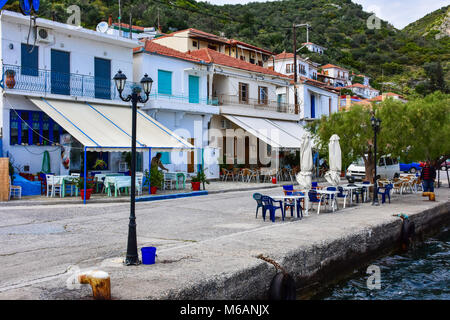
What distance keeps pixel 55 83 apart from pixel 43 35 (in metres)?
2.17

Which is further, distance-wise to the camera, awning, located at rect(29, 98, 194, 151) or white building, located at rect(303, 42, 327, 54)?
white building, located at rect(303, 42, 327, 54)

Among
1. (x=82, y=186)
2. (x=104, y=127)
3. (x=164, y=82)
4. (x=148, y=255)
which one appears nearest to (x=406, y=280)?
(x=148, y=255)

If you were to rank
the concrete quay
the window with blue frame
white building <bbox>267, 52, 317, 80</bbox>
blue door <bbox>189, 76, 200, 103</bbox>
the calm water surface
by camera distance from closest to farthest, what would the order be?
the concrete quay < the calm water surface < the window with blue frame < blue door <bbox>189, 76, 200, 103</bbox> < white building <bbox>267, 52, 317, 80</bbox>

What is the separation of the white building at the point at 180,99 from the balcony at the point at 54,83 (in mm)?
2834

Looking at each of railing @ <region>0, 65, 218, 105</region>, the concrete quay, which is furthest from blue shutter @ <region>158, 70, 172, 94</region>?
the concrete quay

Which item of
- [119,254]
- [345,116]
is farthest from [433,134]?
[119,254]

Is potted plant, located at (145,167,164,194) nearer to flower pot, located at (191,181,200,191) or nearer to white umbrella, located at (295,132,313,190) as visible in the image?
flower pot, located at (191,181,200,191)

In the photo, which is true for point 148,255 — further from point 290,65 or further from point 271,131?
point 290,65

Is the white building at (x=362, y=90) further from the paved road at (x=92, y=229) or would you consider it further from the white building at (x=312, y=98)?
the paved road at (x=92, y=229)

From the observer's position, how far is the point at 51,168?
19.2 m

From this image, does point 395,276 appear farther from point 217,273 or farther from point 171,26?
point 171,26

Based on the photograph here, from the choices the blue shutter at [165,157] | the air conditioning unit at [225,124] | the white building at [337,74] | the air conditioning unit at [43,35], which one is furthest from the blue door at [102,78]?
the white building at [337,74]

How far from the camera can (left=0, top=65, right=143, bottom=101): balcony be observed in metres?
17.7
